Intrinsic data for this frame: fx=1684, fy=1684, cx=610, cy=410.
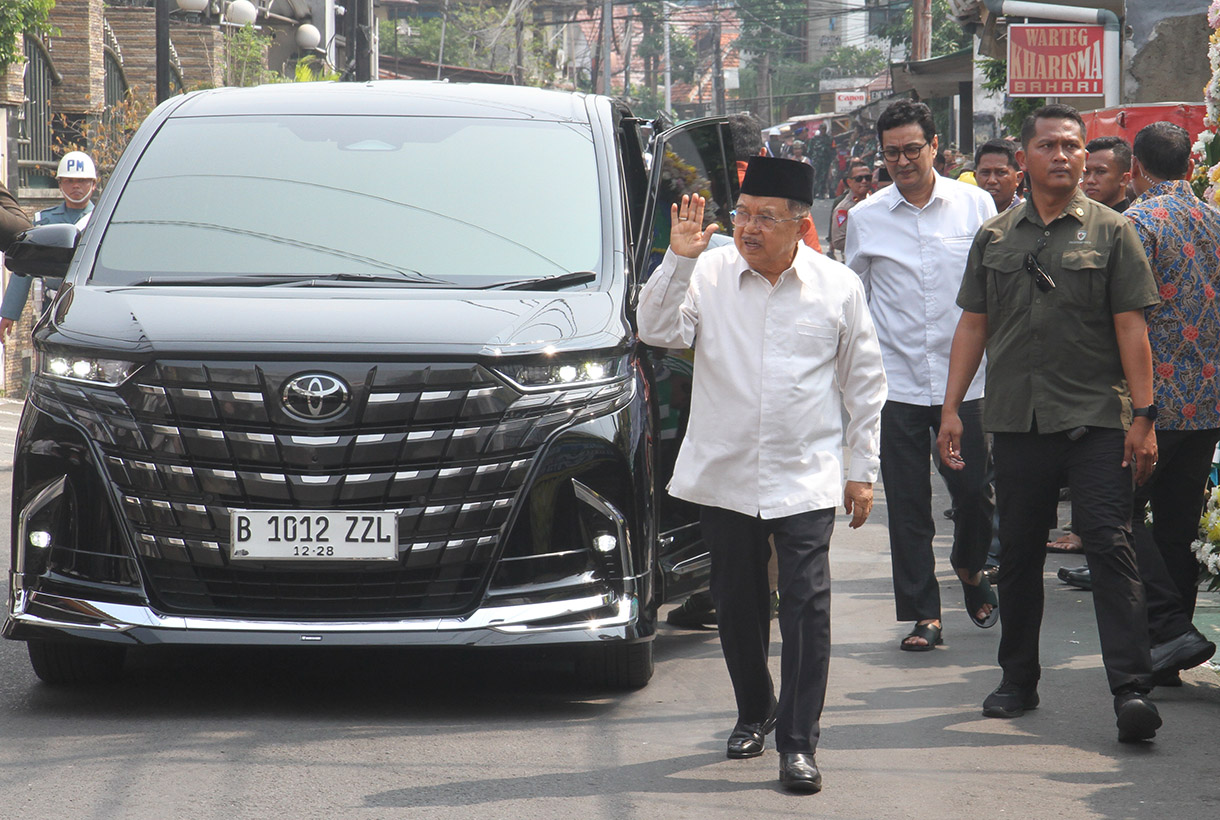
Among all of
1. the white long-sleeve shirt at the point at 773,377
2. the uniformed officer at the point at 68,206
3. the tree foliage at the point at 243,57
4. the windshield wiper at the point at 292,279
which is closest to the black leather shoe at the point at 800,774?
the white long-sleeve shirt at the point at 773,377

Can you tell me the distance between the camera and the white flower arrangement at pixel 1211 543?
6070 mm

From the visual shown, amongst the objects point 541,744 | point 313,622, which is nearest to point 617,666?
point 541,744

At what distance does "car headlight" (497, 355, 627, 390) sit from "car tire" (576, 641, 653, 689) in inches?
36.4

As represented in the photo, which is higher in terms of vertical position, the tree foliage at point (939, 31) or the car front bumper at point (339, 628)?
the tree foliage at point (939, 31)

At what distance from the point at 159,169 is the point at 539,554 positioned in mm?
2119

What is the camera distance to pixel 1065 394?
5332mm

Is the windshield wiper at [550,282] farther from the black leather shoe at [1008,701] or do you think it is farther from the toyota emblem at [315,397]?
the black leather shoe at [1008,701]

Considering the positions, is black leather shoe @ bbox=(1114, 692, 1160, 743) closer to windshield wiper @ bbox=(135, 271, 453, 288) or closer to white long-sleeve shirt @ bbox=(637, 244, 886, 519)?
white long-sleeve shirt @ bbox=(637, 244, 886, 519)

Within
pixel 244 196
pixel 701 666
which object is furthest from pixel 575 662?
pixel 244 196

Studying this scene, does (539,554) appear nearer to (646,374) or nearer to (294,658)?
(646,374)

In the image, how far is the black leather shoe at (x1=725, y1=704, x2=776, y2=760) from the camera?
496 centimetres

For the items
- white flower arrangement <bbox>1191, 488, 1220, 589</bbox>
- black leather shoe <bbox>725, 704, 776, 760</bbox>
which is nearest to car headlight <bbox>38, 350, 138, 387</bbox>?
black leather shoe <bbox>725, 704, 776, 760</bbox>

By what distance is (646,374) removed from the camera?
5.53m

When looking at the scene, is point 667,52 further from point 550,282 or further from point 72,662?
point 72,662
